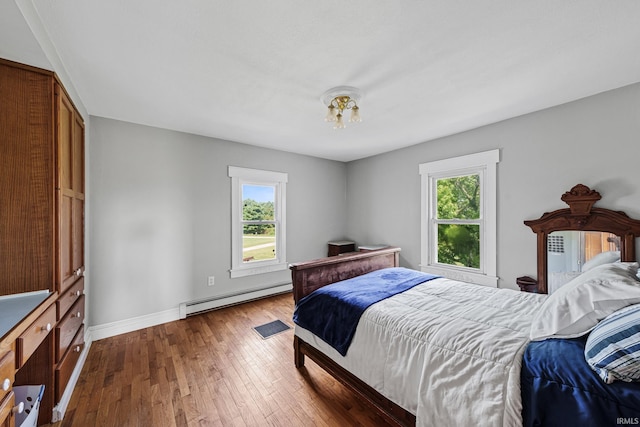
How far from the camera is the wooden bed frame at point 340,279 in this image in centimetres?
153

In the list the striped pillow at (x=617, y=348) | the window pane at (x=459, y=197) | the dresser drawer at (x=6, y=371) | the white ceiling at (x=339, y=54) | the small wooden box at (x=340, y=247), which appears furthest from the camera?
the small wooden box at (x=340, y=247)

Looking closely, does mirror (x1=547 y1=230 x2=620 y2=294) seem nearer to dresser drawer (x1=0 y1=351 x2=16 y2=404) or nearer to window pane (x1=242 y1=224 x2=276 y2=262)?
window pane (x1=242 y1=224 x2=276 y2=262)

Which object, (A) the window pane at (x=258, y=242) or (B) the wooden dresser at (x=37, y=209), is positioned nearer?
(B) the wooden dresser at (x=37, y=209)

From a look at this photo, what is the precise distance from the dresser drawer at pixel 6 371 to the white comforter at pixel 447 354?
1631 mm

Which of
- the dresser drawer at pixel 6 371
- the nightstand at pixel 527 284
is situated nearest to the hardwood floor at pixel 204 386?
the dresser drawer at pixel 6 371

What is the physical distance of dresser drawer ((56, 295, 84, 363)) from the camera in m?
1.67

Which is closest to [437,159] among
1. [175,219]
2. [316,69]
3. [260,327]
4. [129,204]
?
[316,69]

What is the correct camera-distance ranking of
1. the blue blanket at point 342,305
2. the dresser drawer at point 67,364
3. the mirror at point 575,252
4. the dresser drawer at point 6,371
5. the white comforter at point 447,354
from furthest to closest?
1. the mirror at point 575,252
2. the blue blanket at point 342,305
3. the dresser drawer at point 67,364
4. the white comforter at point 447,354
5. the dresser drawer at point 6,371

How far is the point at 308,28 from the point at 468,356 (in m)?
2.00

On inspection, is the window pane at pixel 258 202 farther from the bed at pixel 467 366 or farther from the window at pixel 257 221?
the bed at pixel 467 366

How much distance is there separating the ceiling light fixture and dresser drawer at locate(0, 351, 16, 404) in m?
2.29

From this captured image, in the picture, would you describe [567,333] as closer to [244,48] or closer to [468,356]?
[468,356]

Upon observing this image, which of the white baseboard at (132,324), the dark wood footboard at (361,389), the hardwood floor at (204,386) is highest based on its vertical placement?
the dark wood footboard at (361,389)

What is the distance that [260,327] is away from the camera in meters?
3.00
